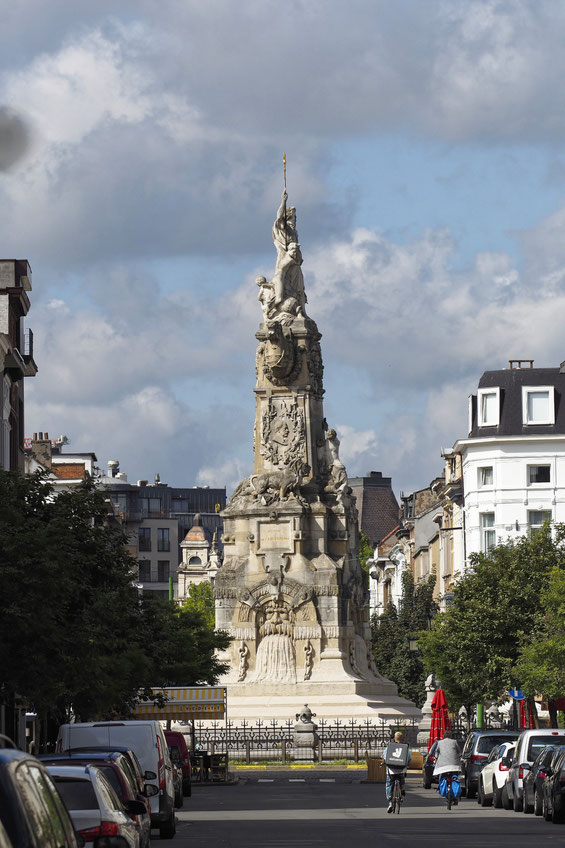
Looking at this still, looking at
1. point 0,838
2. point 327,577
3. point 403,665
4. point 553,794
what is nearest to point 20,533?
point 553,794

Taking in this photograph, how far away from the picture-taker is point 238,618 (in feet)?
233

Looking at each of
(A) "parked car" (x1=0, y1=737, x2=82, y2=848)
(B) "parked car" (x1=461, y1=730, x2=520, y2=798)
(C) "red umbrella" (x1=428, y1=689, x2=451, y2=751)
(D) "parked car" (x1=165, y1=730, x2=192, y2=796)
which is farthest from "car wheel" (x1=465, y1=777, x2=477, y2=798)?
(A) "parked car" (x1=0, y1=737, x2=82, y2=848)

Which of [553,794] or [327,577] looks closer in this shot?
[553,794]

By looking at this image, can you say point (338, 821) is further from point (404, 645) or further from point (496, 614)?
point (404, 645)

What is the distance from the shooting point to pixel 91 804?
18.5 metres

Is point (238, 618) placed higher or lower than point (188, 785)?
higher

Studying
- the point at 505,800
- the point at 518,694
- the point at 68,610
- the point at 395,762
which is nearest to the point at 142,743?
the point at 395,762

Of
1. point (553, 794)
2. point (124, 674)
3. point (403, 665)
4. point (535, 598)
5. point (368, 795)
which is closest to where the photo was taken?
point (553, 794)

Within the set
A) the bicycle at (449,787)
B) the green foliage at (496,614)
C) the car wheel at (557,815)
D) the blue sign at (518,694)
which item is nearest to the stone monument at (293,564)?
the green foliage at (496,614)

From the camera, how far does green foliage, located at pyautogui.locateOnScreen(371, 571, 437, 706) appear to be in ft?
364

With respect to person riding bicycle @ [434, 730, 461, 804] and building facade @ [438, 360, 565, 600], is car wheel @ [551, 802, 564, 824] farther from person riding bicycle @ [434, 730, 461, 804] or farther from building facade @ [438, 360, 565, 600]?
building facade @ [438, 360, 565, 600]

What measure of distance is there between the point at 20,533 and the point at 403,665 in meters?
76.2

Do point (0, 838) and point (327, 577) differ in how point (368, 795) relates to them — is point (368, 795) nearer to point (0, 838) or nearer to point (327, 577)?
point (327, 577)

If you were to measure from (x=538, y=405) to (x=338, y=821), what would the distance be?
63440 millimetres
